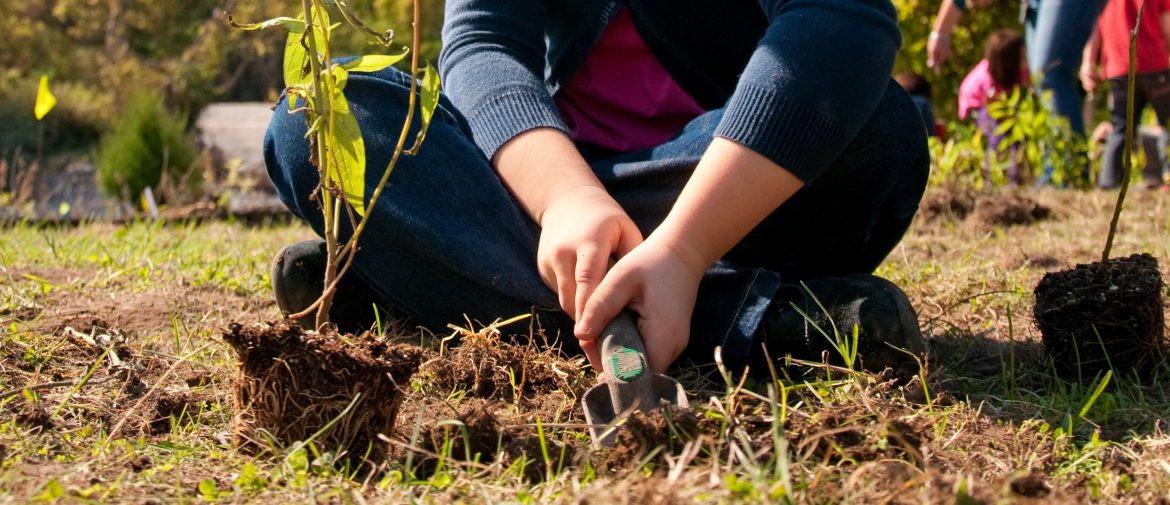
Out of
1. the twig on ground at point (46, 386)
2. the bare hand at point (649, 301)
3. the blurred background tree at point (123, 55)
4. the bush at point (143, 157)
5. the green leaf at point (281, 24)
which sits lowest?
the blurred background tree at point (123, 55)

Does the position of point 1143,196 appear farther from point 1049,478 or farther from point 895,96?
point 1049,478

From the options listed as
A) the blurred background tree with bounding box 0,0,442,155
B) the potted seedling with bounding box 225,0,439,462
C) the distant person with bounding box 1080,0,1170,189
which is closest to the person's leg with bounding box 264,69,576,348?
the potted seedling with bounding box 225,0,439,462

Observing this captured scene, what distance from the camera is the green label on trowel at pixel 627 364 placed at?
135 centimetres

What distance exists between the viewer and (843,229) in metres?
1.90

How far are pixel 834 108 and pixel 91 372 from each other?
1132mm

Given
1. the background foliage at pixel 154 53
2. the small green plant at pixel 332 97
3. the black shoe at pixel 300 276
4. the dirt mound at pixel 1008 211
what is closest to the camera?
the small green plant at pixel 332 97

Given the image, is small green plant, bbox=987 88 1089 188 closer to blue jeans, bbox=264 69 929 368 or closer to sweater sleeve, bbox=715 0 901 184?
blue jeans, bbox=264 69 929 368

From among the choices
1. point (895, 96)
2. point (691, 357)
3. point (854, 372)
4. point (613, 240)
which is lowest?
point (691, 357)

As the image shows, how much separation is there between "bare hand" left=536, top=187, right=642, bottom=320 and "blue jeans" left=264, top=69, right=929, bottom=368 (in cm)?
17

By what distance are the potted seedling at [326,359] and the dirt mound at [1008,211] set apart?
250 centimetres

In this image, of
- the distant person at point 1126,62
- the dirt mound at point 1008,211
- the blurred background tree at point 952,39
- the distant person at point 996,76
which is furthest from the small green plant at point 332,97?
the blurred background tree at point 952,39

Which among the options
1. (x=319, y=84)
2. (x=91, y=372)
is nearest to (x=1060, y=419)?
(x=319, y=84)

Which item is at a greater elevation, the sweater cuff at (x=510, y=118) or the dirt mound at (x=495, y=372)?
the sweater cuff at (x=510, y=118)

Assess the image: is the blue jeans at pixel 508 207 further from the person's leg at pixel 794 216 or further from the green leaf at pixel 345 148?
the green leaf at pixel 345 148
